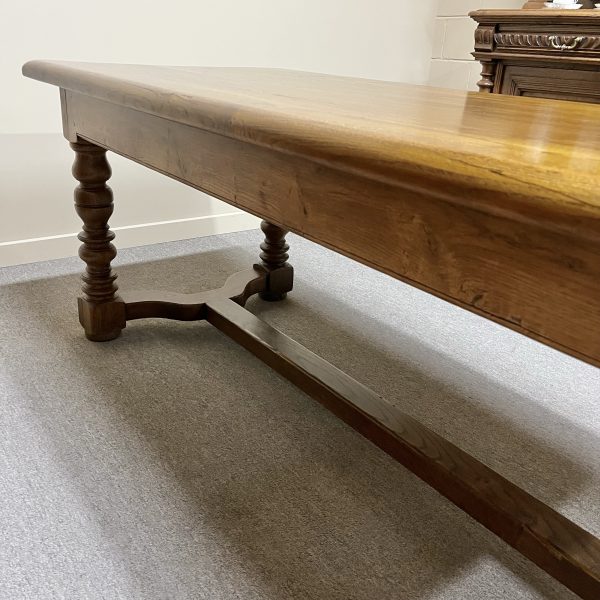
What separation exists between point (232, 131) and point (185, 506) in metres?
0.71

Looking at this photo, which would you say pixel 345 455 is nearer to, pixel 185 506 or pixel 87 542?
pixel 185 506

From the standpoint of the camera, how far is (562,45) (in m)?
1.83

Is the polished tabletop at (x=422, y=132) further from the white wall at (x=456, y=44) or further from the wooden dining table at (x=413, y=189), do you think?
the white wall at (x=456, y=44)

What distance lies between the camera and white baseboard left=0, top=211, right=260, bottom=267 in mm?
2330

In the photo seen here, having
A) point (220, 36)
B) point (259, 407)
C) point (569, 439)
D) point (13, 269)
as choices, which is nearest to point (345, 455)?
point (259, 407)

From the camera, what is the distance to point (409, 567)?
1.08m

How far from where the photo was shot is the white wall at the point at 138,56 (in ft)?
7.13

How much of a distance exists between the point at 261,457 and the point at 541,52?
140cm

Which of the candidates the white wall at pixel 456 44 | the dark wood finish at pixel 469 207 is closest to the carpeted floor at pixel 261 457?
the dark wood finish at pixel 469 207

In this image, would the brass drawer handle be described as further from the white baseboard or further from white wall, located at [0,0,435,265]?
the white baseboard

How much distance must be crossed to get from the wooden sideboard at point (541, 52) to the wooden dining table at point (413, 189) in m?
0.68

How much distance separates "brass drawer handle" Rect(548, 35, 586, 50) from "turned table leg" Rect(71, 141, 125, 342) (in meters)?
1.27

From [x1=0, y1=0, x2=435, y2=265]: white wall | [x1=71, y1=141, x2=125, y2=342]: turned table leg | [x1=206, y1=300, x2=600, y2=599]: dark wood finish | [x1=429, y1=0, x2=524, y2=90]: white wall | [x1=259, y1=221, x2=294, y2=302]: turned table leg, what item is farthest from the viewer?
[x1=429, y1=0, x2=524, y2=90]: white wall

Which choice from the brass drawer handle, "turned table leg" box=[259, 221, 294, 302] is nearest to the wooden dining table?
"turned table leg" box=[259, 221, 294, 302]
